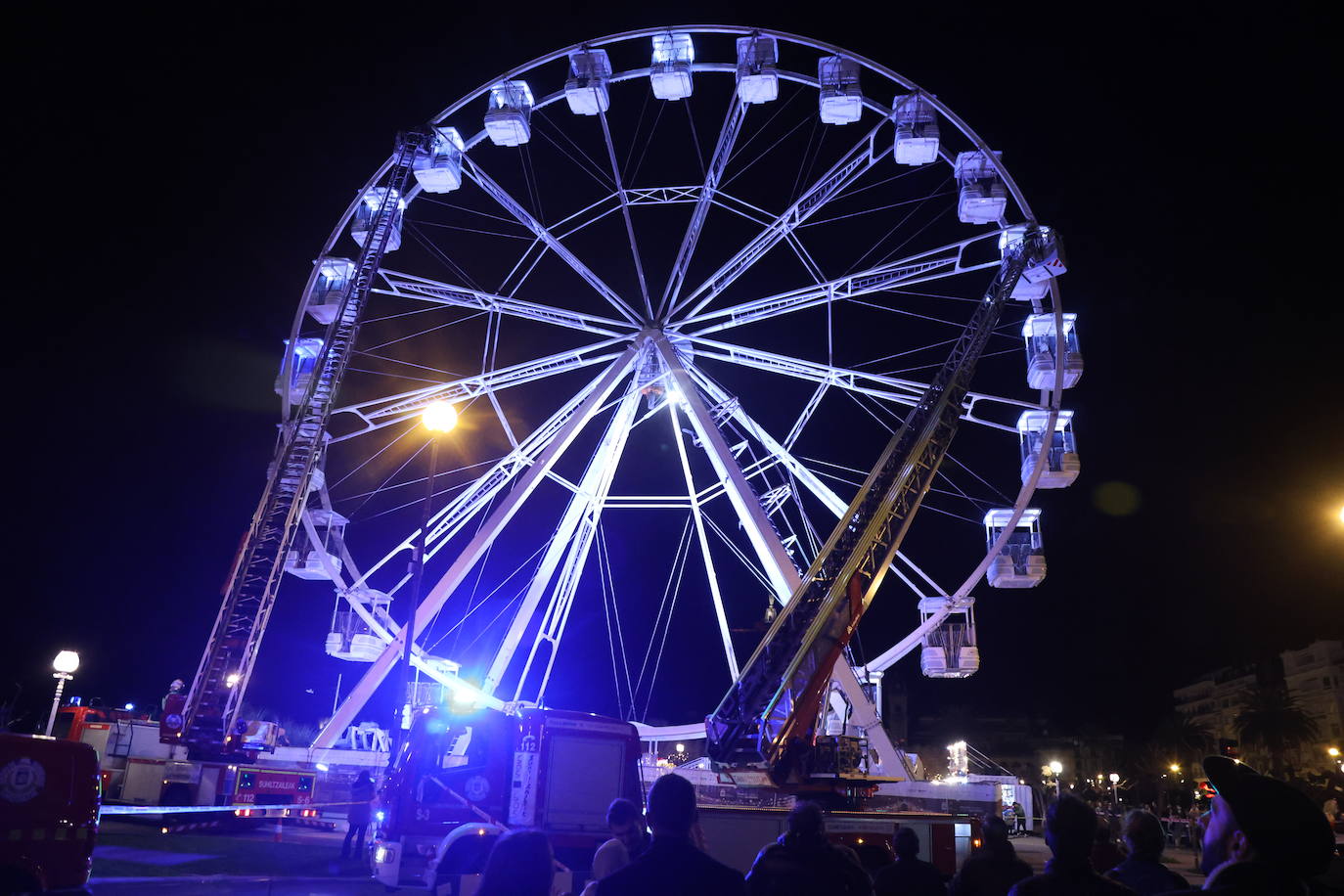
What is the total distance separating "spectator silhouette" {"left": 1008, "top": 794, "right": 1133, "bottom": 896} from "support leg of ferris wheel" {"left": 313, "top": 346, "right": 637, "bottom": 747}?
20295 mm

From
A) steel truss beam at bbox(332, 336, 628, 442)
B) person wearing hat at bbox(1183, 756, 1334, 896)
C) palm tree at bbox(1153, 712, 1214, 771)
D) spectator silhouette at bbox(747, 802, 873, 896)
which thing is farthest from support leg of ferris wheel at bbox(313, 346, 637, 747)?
palm tree at bbox(1153, 712, 1214, 771)

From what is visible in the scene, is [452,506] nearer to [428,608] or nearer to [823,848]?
[428,608]

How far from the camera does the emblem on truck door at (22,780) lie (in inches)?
357

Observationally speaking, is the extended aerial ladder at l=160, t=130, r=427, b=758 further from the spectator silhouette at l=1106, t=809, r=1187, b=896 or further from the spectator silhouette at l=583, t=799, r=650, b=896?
the spectator silhouette at l=1106, t=809, r=1187, b=896

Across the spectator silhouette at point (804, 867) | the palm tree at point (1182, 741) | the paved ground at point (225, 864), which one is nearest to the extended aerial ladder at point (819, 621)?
the paved ground at point (225, 864)

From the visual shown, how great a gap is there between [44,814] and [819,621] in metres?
12.3

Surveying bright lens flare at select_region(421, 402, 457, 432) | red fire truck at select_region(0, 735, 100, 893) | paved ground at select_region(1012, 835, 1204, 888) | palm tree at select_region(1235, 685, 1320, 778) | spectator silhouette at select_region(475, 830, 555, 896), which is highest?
bright lens flare at select_region(421, 402, 457, 432)

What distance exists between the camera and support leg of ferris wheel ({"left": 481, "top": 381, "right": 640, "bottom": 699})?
2553 centimetres

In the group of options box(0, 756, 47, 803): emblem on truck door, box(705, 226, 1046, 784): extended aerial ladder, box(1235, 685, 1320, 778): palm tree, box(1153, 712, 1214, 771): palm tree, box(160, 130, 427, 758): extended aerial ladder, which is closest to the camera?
box(0, 756, 47, 803): emblem on truck door

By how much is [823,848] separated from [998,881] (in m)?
1.91

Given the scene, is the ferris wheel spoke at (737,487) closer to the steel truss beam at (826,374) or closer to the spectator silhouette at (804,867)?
the steel truss beam at (826,374)

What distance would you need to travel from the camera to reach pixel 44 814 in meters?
9.24

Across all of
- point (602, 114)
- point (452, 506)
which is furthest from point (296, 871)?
point (602, 114)

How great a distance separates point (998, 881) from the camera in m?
6.20
